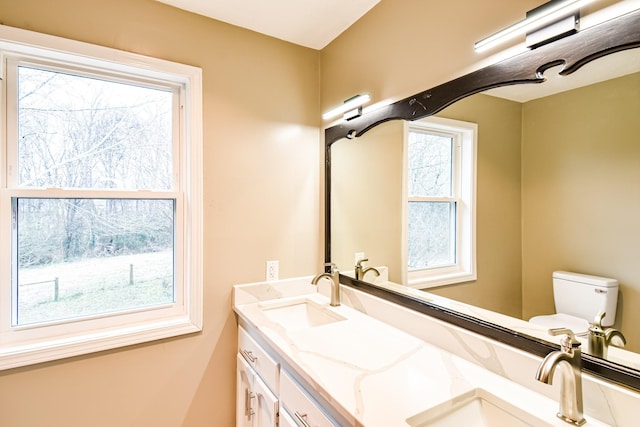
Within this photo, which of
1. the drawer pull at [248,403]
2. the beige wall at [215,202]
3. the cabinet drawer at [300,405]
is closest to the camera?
the cabinet drawer at [300,405]

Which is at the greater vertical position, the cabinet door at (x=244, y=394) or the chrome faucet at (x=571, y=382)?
the chrome faucet at (x=571, y=382)

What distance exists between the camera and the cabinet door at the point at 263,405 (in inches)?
50.5

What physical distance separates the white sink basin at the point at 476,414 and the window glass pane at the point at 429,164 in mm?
722

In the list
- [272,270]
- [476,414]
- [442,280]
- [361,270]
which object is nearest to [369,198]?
[361,270]

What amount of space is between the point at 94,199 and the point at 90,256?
28 centimetres

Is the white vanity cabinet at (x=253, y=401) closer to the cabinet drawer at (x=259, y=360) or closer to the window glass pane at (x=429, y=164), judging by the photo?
the cabinet drawer at (x=259, y=360)

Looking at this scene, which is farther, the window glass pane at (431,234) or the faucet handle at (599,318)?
the window glass pane at (431,234)

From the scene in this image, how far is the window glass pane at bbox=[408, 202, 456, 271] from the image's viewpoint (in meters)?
1.27

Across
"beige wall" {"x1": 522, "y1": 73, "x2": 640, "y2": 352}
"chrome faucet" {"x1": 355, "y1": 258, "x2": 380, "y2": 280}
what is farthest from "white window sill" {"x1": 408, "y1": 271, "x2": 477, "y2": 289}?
"chrome faucet" {"x1": 355, "y1": 258, "x2": 380, "y2": 280}

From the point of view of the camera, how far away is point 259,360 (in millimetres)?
1455

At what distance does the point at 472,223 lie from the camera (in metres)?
1.20

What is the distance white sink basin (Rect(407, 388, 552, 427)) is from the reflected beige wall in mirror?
282mm

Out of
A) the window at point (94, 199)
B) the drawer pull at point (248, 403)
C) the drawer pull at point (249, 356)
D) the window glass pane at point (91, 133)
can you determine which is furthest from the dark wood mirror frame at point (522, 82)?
the window glass pane at point (91, 133)

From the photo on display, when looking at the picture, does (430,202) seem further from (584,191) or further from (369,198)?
(584,191)
